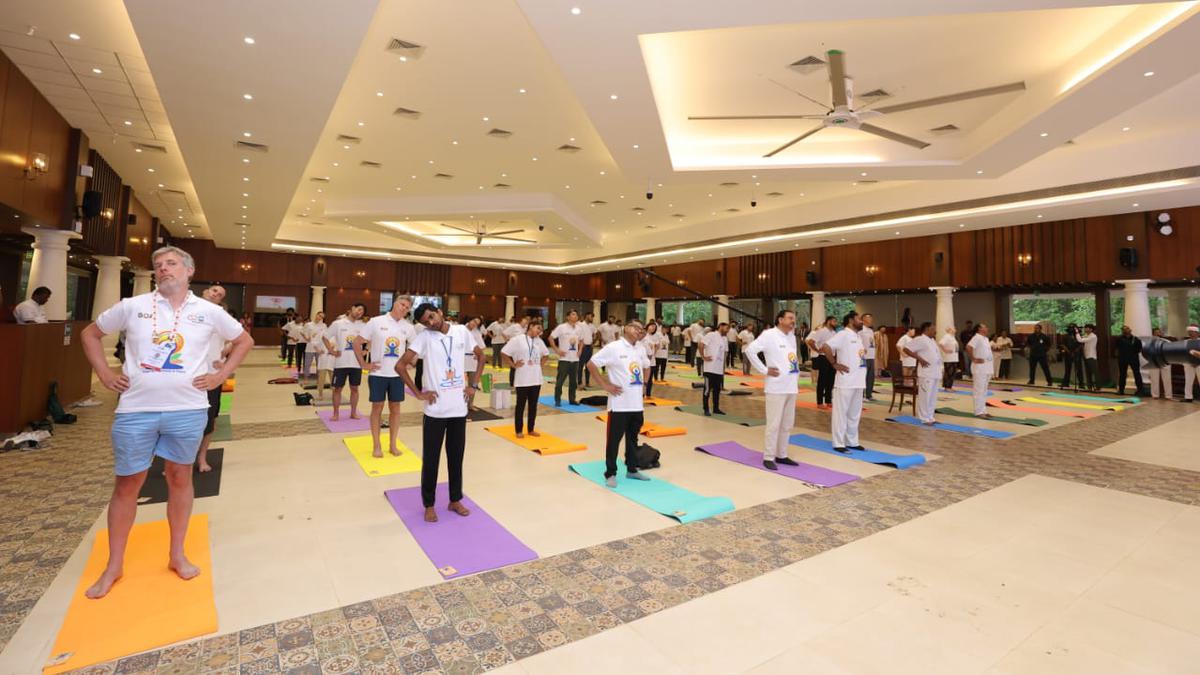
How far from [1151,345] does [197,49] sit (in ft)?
60.2

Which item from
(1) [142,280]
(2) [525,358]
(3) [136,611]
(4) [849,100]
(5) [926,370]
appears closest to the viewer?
(3) [136,611]

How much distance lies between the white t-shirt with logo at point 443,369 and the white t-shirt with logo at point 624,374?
135 centimetres

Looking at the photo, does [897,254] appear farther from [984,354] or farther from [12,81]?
[12,81]

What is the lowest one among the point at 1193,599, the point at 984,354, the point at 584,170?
the point at 1193,599

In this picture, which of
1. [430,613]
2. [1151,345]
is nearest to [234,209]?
[430,613]

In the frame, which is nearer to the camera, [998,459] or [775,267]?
[998,459]

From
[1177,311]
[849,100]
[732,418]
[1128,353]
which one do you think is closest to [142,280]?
[732,418]

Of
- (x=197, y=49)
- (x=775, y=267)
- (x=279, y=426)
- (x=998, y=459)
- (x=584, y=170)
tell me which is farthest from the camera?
(x=775, y=267)

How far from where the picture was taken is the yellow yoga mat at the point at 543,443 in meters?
6.08

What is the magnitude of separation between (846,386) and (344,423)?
7000 millimetres

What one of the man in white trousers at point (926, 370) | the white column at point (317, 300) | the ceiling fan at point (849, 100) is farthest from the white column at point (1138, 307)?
the white column at point (317, 300)

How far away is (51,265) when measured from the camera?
8578 mm

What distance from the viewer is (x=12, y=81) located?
646 centimetres

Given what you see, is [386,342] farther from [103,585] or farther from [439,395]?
[103,585]
